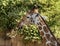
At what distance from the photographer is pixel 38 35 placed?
546 cm

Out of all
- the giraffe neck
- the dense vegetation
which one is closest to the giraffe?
the giraffe neck

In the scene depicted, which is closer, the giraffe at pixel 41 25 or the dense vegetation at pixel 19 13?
the giraffe at pixel 41 25

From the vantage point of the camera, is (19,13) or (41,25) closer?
(41,25)

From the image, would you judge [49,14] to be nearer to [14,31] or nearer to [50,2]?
[50,2]

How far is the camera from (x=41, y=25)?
5.48 meters

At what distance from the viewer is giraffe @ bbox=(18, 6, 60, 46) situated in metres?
5.38

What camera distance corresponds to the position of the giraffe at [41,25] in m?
5.38

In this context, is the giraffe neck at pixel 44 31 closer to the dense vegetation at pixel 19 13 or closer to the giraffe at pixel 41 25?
the giraffe at pixel 41 25

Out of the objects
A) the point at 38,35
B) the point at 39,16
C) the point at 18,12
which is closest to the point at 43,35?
the point at 38,35

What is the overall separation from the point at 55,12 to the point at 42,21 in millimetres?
455

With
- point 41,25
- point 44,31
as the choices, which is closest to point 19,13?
point 41,25

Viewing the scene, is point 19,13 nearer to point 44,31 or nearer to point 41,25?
point 41,25

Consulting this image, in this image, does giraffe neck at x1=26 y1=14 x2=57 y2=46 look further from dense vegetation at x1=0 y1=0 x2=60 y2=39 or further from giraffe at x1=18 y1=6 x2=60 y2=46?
dense vegetation at x1=0 y1=0 x2=60 y2=39

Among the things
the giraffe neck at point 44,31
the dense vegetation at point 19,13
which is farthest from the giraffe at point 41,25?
the dense vegetation at point 19,13
